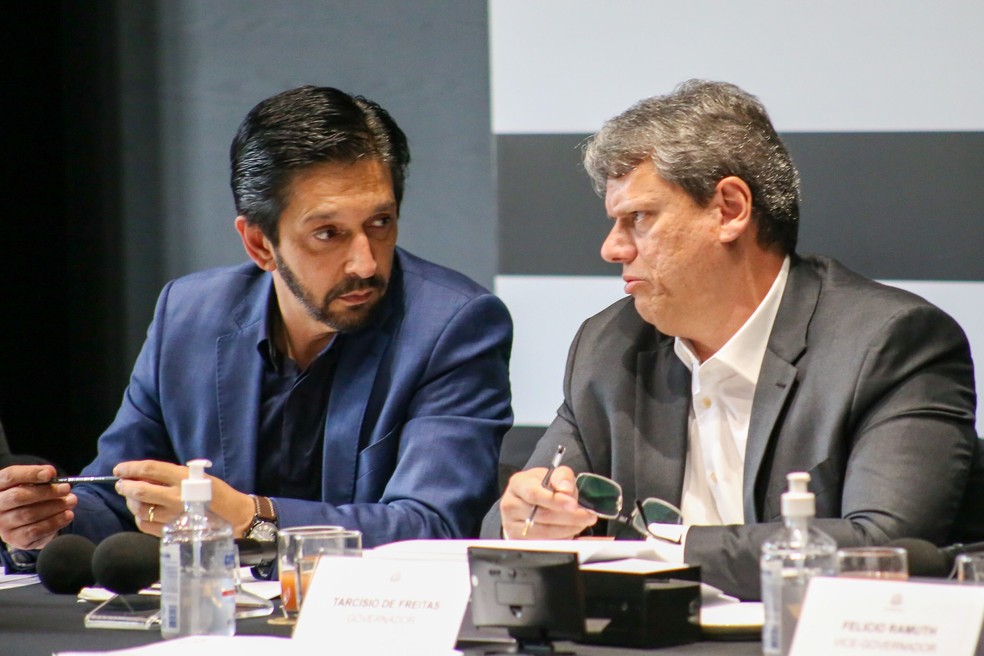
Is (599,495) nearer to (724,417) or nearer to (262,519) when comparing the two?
(724,417)

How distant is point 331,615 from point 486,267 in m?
2.09

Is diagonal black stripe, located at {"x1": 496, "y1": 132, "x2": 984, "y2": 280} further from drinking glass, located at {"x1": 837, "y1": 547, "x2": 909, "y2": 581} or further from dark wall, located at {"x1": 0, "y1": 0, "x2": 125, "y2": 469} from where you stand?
dark wall, located at {"x1": 0, "y1": 0, "x2": 125, "y2": 469}

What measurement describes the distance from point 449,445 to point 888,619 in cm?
141

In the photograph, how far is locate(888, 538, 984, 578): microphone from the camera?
1.61 metres

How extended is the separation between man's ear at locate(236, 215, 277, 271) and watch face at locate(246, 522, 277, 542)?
2.33 ft

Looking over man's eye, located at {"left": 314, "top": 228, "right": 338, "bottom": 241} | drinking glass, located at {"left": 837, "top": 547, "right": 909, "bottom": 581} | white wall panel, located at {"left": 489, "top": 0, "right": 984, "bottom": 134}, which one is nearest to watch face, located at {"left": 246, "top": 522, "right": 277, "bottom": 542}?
man's eye, located at {"left": 314, "top": 228, "right": 338, "bottom": 241}

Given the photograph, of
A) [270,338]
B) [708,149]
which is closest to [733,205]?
[708,149]

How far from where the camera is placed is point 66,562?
205 centimetres

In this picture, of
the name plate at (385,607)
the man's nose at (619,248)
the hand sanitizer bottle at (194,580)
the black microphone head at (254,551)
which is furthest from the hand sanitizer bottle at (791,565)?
the man's nose at (619,248)

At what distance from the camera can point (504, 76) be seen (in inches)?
127

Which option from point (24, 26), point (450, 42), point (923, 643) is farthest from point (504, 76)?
point (923, 643)

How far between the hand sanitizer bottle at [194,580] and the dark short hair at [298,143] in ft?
3.66

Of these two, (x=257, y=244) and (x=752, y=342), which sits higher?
(x=257, y=244)

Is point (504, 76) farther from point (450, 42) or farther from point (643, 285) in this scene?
point (643, 285)
